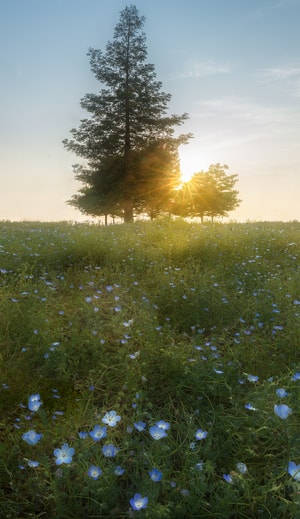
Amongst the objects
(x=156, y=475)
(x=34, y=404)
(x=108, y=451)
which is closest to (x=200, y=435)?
(x=156, y=475)

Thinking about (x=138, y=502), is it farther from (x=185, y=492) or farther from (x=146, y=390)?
(x=146, y=390)

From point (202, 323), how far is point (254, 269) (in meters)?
2.32

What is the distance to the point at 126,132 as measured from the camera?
72.6ft

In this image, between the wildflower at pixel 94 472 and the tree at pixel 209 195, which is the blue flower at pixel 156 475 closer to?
the wildflower at pixel 94 472

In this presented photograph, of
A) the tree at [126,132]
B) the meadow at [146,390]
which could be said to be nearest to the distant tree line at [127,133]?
the tree at [126,132]

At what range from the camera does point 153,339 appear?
156 inches

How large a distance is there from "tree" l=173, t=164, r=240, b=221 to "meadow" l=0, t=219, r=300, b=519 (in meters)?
34.7

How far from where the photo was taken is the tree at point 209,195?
4122 cm

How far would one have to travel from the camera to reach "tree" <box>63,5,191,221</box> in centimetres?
2175

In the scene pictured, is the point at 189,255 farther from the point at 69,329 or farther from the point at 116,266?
the point at 69,329

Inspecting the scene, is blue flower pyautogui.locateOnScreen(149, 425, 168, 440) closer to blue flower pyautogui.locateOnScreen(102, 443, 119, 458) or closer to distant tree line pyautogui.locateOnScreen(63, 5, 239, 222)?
blue flower pyautogui.locateOnScreen(102, 443, 119, 458)

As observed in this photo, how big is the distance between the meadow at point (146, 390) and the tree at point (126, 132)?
15868 mm

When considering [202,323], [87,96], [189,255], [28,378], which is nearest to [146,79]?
[87,96]

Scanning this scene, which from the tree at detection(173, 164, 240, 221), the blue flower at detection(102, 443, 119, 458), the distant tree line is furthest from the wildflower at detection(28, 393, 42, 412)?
the tree at detection(173, 164, 240, 221)
